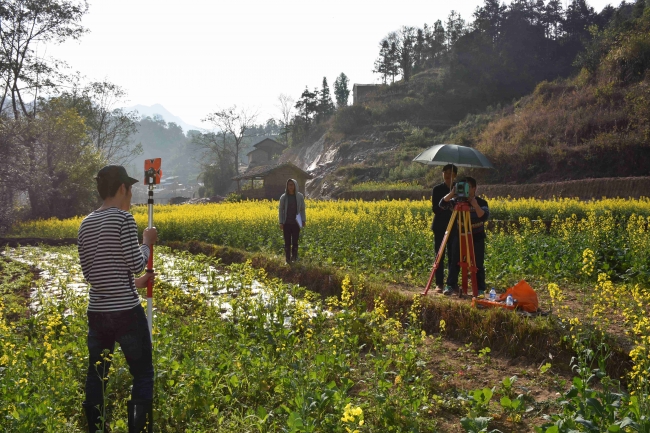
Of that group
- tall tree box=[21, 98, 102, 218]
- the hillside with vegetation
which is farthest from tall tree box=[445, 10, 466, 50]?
tall tree box=[21, 98, 102, 218]

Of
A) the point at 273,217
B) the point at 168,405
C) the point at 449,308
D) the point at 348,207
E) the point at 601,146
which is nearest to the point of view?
the point at 168,405

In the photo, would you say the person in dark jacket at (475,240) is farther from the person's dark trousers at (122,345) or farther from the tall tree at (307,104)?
the tall tree at (307,104)

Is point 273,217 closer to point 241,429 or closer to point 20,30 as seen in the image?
point 241,429

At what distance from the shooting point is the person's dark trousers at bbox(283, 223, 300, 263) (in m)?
10.2

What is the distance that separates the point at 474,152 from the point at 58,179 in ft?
99.1

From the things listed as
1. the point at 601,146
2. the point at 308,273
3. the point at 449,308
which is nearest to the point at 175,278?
the point at 308,273

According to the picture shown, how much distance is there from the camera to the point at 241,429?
3754mm

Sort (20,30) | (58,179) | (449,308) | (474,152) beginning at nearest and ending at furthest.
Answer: (449,308)
(474,152)
(58,179)
(20,30)

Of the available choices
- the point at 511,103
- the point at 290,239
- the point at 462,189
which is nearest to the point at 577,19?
the point at 511,103

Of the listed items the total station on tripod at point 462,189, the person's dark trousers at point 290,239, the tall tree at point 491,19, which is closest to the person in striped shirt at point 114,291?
the total station on tripod at point 462,189

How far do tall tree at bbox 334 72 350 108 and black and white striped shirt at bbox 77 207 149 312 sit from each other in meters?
72.6

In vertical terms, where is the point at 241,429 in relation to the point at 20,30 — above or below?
below

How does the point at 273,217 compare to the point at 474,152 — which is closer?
the point at 474,152

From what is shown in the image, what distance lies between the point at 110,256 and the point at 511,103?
157 ft
